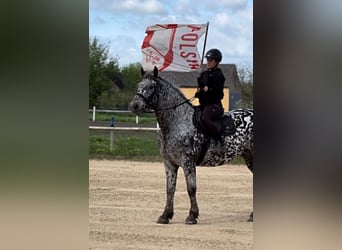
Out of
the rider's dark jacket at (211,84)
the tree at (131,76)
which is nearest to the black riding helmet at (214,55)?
the rider's dark jacket at (211,84)

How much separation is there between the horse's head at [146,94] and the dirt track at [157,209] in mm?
1043

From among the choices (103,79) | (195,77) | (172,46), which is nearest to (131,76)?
(103,79)

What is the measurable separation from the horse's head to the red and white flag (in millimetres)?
831

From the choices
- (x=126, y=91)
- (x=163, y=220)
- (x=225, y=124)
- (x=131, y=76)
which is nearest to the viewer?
(x=225, y=124)

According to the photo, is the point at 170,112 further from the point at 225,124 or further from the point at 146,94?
the point at 225,124

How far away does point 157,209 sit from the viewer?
588cm

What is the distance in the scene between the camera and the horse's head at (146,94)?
4676 mm

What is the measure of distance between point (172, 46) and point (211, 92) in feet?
3.35

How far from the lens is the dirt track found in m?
4.33

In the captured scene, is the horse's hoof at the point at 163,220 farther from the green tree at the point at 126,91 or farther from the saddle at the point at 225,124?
the green tree at the point at 126,91
